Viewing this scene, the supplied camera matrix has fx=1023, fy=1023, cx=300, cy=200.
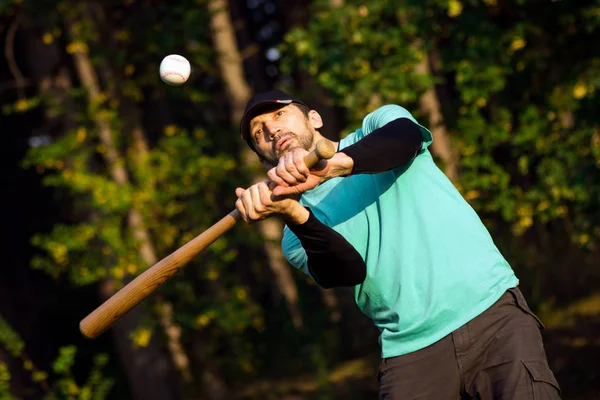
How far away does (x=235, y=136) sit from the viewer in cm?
1210

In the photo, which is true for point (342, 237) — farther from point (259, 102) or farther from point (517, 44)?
point (517, 44)

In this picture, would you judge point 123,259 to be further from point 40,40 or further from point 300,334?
point 40,40

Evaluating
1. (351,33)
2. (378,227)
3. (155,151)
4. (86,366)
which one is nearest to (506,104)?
(351,33)

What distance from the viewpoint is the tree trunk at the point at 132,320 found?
1138 cm

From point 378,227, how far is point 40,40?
919 cm

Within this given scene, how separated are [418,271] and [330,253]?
1.14 ft

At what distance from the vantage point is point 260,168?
11.5m

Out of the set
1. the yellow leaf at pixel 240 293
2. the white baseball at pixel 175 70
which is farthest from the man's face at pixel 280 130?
the yellow leaf at pixel 240 293

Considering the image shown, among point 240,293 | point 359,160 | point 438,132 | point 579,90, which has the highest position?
point 359,160

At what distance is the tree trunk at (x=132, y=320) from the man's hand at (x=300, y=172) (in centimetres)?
766

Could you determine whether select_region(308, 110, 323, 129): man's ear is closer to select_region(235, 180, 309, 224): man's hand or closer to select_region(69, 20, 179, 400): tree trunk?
select_region(235, 180, 309, 224): man's hand

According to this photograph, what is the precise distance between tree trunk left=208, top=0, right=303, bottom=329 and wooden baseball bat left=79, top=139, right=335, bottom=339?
7.37 meters

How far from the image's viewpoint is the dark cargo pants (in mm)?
3752

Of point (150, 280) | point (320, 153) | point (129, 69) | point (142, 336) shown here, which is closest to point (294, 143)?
point (320, 153)
